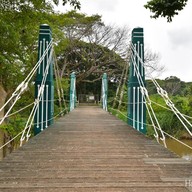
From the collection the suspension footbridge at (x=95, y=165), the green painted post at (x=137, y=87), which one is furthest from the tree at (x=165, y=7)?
the suspension footbridge at (x=95, y=165)

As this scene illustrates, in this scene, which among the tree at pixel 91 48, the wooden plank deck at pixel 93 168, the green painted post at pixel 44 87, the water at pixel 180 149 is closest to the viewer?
the wooden plank deck at pixel 93 168

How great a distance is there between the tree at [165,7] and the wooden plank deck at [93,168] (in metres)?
2.59

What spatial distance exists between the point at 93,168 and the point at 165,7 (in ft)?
11.9

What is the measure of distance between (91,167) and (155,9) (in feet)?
11.8

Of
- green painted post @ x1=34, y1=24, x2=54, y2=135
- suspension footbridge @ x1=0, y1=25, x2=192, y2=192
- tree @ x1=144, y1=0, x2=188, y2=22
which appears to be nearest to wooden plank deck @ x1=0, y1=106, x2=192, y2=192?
suspension footbridge @ x1=0, y1=25, x2=192, y2=192

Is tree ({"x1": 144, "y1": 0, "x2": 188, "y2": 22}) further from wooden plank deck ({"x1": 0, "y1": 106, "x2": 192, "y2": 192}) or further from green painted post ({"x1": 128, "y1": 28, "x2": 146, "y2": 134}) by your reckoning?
wooden plank deck ({"x1": 0, "y1": 106, "x2": 192, "y2": 192})

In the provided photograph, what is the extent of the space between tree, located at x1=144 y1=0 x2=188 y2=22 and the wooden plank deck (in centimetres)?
259

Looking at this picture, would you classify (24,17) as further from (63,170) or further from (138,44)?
(63,170)

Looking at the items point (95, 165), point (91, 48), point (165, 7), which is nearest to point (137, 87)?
point (165, 7)

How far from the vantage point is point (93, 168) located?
7.93 feet

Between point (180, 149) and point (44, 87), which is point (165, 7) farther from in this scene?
point (180, 149)

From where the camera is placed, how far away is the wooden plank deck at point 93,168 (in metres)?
1.98

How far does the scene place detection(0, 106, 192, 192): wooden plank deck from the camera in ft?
6.51

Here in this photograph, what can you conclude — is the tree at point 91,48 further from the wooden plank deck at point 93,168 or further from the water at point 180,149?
the wooden plank deck at point 93,168
